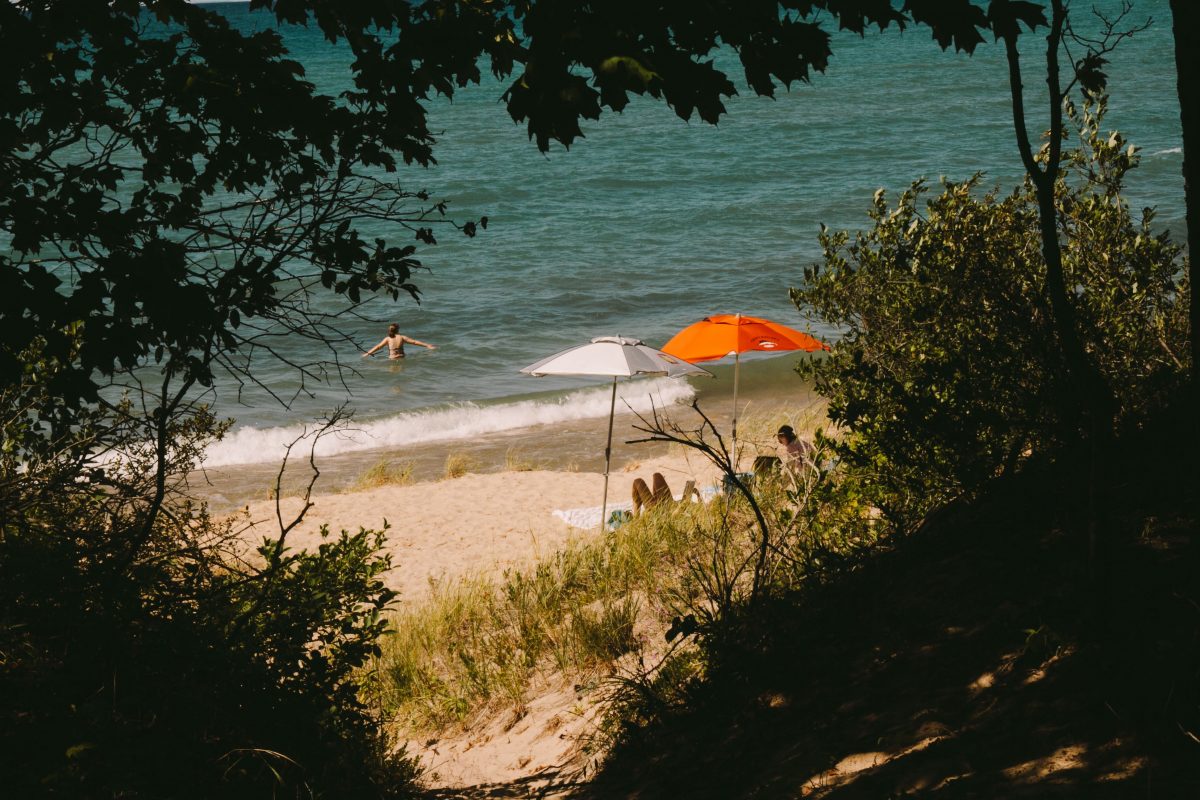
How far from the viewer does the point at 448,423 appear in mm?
19109

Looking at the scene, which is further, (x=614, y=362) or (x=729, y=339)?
(x=729, y=339)

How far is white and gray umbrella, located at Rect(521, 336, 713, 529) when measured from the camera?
37.1ft

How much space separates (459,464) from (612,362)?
536 centimetres

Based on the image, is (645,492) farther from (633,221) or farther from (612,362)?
(633,221)

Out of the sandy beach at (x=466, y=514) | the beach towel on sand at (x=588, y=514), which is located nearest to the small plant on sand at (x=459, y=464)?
the sandy beach at (x=466, y=514)

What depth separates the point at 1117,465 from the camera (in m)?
4.98

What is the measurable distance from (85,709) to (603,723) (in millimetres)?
2445

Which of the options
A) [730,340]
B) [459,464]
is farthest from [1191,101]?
[459,464]

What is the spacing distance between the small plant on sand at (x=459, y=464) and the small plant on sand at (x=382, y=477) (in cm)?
58

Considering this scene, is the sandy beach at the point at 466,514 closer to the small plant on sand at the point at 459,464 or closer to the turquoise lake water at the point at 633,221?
the small plant on sand at the point at 459,464

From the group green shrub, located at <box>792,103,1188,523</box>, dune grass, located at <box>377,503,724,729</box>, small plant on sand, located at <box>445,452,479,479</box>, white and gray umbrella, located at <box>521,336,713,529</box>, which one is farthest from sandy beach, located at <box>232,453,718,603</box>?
green shrub, located at <box>792,103,1188,523</box>

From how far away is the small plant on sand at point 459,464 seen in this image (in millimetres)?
15797

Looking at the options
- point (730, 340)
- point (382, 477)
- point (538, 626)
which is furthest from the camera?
point (382, 477)

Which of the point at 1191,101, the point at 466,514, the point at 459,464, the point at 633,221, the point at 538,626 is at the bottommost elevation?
the point at 466,514
